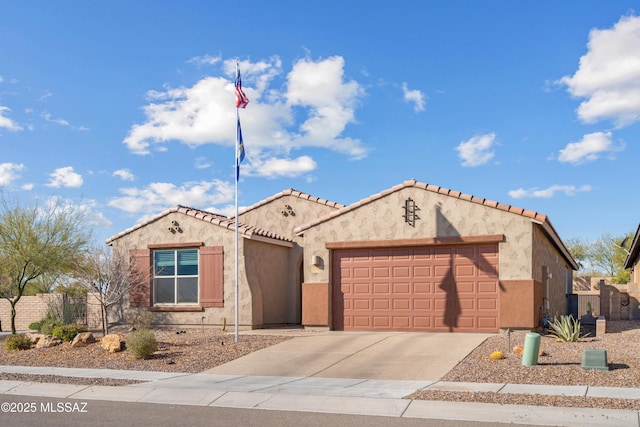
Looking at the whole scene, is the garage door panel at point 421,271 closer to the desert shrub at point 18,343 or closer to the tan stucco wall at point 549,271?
the tan stucco wall at point 549,271

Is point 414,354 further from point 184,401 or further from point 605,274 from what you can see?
point 605,274

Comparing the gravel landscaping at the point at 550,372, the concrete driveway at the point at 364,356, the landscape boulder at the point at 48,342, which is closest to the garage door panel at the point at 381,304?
the concrete driveway at the point at 364,356

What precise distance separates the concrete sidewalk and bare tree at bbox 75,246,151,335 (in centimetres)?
814

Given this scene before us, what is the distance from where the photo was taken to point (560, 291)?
88.8 feet

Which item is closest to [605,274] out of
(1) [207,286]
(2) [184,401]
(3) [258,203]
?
(3) [258,203]

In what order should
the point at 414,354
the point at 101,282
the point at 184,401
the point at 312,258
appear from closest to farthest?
the point at 184,401 < the point at 414,354 < the point at 312,258 < the point at 101,282

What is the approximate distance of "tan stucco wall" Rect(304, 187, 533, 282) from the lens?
18141mm

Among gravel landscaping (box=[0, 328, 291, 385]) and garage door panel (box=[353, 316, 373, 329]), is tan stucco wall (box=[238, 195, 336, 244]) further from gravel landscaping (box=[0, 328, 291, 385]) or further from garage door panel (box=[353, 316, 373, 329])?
gravel landscaping (box=[0, 328, 291, 385])

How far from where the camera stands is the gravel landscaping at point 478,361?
1054 centimetres

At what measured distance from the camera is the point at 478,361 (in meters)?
13.9

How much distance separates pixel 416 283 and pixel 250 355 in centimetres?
583

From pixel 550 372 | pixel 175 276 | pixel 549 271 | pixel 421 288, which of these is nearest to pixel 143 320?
pixel 175 276

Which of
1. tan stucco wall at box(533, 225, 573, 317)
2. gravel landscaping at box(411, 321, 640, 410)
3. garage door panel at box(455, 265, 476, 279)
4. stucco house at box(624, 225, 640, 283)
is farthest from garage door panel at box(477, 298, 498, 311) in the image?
stucco house at box(624, 225, 640, 283)

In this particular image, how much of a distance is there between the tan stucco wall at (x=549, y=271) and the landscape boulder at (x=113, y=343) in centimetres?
1135
